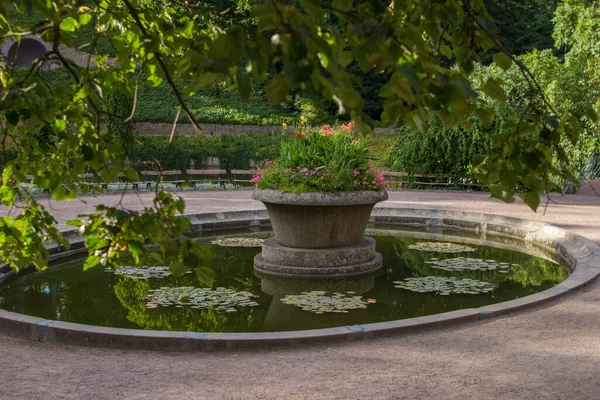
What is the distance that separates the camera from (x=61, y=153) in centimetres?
320

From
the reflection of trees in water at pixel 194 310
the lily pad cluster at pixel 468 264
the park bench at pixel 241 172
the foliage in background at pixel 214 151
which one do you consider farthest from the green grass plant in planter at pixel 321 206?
the foliage in background at pixel 214 151

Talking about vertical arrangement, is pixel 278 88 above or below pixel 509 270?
above

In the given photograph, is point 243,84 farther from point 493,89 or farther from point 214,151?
point 214,151

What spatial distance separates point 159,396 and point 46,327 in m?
1.76

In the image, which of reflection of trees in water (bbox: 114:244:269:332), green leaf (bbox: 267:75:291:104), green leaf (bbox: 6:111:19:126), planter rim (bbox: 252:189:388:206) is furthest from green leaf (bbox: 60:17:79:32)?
planter rim (bbox: 252:189:388:206)

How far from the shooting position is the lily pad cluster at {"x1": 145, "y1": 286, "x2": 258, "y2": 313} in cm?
768

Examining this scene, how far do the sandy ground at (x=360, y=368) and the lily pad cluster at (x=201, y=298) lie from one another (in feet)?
6.31

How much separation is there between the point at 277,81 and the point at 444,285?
23.4 feet

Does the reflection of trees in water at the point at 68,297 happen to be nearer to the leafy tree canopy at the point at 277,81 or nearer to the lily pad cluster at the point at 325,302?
the lily pad cluster at the point at 325,302

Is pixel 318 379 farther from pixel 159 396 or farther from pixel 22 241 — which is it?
pixel 22 241

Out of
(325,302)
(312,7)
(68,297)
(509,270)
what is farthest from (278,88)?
(509,270)

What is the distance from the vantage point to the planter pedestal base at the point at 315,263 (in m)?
9.16

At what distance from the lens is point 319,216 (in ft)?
30.3

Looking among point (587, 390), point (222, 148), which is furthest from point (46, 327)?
point (222, 148)
